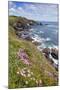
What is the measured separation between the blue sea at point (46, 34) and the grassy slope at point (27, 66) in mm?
93

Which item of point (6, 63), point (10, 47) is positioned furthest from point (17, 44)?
point (6, 63)

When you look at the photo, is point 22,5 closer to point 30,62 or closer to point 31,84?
point 30,62

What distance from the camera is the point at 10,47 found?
2045 mm

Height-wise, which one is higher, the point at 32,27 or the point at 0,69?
the point at 32,27

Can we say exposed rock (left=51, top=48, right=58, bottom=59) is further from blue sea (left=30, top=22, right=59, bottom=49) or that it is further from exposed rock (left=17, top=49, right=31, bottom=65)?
exposed rock (left=17, top=49, right=31, bottom=65)

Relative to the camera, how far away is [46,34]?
7.05ft

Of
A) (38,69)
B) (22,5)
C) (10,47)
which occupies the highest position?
(22,5)

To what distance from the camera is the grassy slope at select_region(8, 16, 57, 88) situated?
204 centimetres

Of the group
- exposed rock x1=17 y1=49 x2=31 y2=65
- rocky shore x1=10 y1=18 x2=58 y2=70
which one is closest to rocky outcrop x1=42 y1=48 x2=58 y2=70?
rocky shore x1=10 y1=18 x2=58 y2=70

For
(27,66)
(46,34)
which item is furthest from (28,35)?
(27,66)

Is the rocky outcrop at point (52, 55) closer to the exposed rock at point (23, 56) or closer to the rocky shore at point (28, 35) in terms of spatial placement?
the rocky shore at point (28, 35)

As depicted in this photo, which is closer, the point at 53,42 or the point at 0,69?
the point at 0,69

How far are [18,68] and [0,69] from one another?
0.56 ft

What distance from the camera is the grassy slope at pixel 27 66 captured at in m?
2.04
